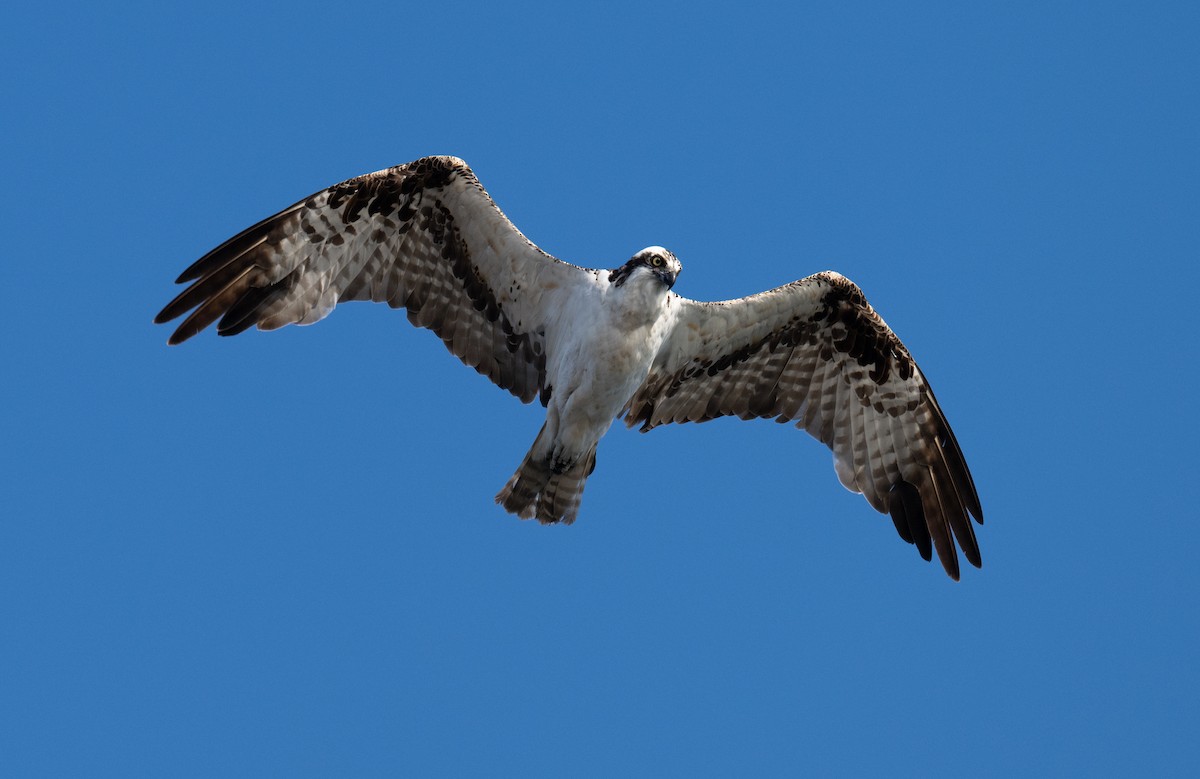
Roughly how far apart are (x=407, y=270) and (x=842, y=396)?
385 cm

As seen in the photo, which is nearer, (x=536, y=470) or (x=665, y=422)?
(x=536, y=470)

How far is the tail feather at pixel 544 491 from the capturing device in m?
11.9

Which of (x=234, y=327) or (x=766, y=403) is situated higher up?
(x=766, y=403)

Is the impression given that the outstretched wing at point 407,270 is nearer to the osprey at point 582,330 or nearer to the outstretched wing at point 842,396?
the osprey at point 582,330

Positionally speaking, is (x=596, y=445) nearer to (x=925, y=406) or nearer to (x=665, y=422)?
(x=665, y=422)

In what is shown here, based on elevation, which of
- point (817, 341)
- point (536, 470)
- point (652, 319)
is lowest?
point (536, 470)

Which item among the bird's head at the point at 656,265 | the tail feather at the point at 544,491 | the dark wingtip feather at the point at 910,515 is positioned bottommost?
the tail feather at the point at 544,491

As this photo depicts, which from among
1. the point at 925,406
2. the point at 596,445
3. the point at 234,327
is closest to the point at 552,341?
the point at 596,445

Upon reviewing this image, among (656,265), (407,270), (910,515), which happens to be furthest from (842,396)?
(407,270)

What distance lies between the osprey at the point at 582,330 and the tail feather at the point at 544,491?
11 millimetres

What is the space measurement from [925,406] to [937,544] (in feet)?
3.88

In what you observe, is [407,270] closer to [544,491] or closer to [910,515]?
[544,491]

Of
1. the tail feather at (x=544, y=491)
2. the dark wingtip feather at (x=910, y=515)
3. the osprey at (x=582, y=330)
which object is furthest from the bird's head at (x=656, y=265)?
the dark wingtip feather at (x=910, y=515)

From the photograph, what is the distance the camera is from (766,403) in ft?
42.2
